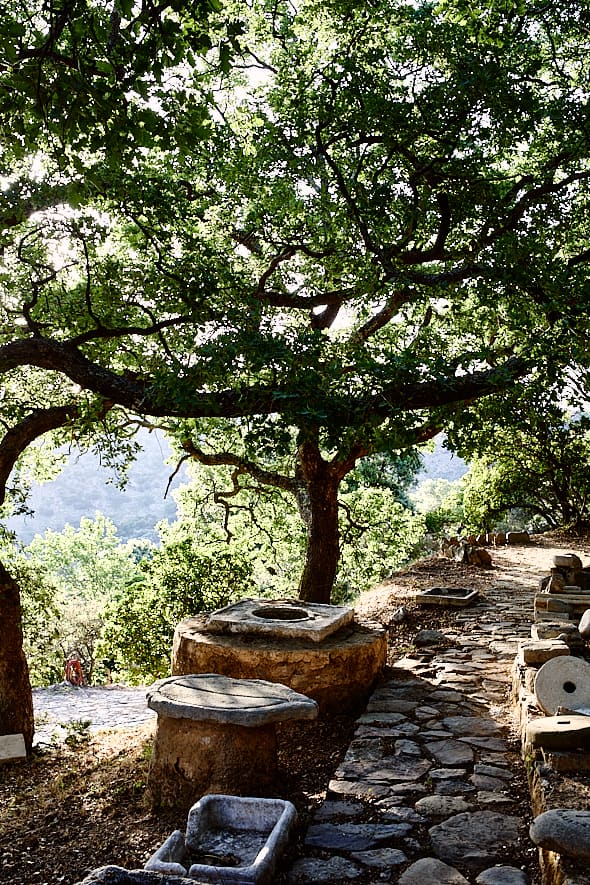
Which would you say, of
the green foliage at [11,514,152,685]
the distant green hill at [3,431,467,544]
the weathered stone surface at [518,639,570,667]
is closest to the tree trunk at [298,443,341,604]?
the weathered stone surface at [518,639,570,667]

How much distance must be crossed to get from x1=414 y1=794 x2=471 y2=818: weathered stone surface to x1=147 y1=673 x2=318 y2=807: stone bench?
0.84 metres

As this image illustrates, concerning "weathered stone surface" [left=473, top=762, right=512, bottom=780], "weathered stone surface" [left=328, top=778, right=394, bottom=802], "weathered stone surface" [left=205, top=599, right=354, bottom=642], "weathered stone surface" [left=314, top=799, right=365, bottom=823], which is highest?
"weathered stone surface" [left=205, top=599, right=354, bottom=642]

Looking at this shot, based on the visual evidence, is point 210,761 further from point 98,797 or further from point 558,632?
point 558,632

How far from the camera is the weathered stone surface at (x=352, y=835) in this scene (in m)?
4.03

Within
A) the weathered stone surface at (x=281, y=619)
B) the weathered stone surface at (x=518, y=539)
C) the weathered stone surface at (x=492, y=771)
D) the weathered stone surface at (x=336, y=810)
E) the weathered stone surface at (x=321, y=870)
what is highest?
the weathered stone surface at (x=518, y=539)

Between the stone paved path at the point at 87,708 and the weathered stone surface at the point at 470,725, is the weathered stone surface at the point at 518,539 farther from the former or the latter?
the weathered stone surface at the point at 470,725

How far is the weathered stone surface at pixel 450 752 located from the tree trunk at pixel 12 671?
15.1 feet

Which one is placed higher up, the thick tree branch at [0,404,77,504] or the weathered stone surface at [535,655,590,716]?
the thick tree branch at [0,404,77,504]

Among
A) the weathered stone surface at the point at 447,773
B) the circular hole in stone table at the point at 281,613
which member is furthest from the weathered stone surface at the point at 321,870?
the circular hole in stone table at the point at 281,613

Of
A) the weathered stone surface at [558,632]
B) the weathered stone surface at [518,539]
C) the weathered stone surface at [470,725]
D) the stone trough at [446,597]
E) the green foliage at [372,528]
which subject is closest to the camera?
the weathered stone surface at [470,725]

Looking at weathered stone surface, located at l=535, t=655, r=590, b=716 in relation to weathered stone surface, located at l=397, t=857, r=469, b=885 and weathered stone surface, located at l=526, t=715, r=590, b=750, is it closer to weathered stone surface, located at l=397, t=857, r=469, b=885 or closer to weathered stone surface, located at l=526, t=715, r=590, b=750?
weathered stone surface, located at l=526, t=715, r=590, b=750

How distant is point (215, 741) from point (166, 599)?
7941 millimetres

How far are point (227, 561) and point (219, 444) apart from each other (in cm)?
207

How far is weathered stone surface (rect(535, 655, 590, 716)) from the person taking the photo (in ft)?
15.9
